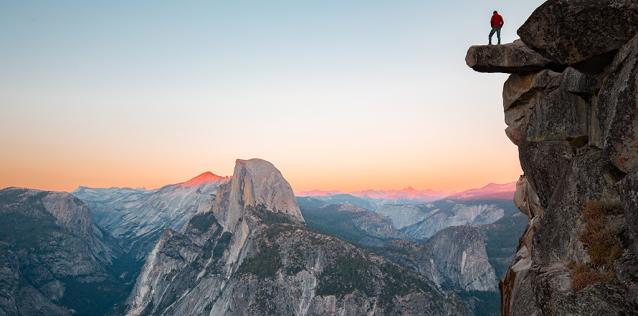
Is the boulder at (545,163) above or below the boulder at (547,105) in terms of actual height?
below

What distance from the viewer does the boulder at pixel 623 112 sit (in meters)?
16.9

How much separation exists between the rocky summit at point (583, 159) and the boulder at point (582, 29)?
0.04m

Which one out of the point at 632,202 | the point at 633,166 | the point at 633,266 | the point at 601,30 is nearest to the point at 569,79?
the point at 601,30

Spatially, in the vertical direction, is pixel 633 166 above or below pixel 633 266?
above

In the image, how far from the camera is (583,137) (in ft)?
75.7

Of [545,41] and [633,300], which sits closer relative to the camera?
[633,300]

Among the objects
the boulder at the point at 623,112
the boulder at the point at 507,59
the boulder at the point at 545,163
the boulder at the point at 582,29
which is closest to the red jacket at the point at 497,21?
the boulder at the point at 507,59

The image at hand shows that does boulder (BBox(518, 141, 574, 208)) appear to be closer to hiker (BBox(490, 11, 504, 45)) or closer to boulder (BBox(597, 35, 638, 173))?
boulder (BBox(597, 35, 638, 173))

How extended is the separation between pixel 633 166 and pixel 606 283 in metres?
4.58

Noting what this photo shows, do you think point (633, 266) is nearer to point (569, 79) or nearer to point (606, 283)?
point (606, 283)

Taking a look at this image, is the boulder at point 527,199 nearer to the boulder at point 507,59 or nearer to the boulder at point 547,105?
the boulder at point 547,105

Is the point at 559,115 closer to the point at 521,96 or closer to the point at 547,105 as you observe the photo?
the point at 547,105

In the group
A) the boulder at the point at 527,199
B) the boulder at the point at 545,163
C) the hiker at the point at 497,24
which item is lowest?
the boulder at the point at 527,199

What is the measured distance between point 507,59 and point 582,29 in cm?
770
